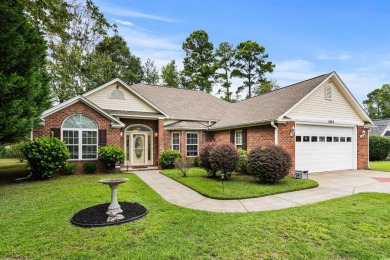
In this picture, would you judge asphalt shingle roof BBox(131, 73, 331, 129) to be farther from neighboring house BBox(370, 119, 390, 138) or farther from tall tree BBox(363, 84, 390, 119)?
tall tree BBox(363, 84, 390, 119)

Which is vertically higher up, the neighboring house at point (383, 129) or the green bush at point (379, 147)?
the neighboring house at point (383, 129)

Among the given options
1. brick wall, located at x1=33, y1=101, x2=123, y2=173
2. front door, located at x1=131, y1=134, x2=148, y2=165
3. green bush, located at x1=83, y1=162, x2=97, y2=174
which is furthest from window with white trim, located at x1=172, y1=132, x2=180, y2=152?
green bush, located at x1=83, y1=162, x2=97, y2=174

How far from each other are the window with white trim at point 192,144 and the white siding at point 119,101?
2921 mm

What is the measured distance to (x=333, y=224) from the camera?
436 cm

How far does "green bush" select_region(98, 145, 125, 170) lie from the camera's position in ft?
36.9

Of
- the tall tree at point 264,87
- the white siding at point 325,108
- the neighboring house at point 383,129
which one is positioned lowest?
the neighboring house at point 383,129

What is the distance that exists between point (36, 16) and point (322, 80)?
12957 millimetres

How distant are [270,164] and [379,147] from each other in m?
18.1

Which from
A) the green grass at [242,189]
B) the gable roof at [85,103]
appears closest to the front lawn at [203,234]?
the green grass at [242,189]

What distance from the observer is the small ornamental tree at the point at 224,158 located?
905cm

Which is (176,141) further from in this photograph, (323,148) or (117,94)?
(323,148)

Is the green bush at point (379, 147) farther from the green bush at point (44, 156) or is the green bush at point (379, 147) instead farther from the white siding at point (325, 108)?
the green bush at point (44, 156)

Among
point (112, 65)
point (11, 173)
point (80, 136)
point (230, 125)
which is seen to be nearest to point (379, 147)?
point (230, 125)

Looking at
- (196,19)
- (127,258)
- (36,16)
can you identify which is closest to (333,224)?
(127,258)
